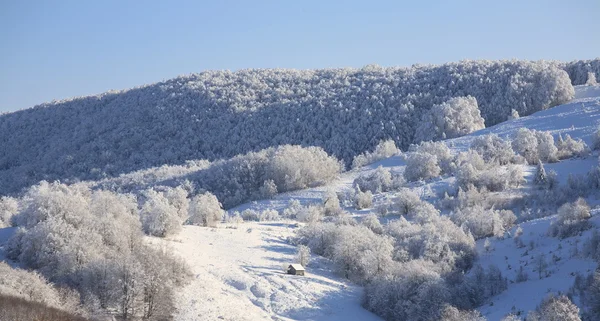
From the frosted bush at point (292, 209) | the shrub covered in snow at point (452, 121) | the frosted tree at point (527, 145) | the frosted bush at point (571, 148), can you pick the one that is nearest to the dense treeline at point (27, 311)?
the frosted bush at point (292, 209)

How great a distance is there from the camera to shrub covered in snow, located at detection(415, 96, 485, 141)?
85.4 m

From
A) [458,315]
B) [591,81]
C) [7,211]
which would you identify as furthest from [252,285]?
[591,81]

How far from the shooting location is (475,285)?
35000 millimetres

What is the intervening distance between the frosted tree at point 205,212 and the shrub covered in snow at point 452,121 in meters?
42.6

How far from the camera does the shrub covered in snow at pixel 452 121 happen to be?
280ft

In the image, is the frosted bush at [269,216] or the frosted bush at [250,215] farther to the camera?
the frosted bush at [250,215]

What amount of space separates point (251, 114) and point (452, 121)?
44673 millimetres

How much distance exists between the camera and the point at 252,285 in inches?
1389

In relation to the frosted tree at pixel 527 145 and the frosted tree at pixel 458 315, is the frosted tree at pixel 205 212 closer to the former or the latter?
the frosted tree at pixel 458 315

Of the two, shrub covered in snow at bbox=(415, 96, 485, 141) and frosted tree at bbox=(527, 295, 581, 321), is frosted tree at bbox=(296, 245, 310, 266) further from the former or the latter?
shrub covered in snow at bbox=(415, 96, 485, 141)

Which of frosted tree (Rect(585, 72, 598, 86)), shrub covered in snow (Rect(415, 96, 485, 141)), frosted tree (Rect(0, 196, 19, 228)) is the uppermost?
frosted tree (Rect(585, 72, 598, 86))

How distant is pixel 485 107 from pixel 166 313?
259ft

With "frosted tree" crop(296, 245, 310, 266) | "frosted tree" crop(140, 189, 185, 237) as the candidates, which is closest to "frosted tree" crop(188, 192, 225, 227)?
"frosted tree" crop(140, 189, 185, 237)

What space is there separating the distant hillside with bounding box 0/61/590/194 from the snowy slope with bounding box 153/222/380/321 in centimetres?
5356
